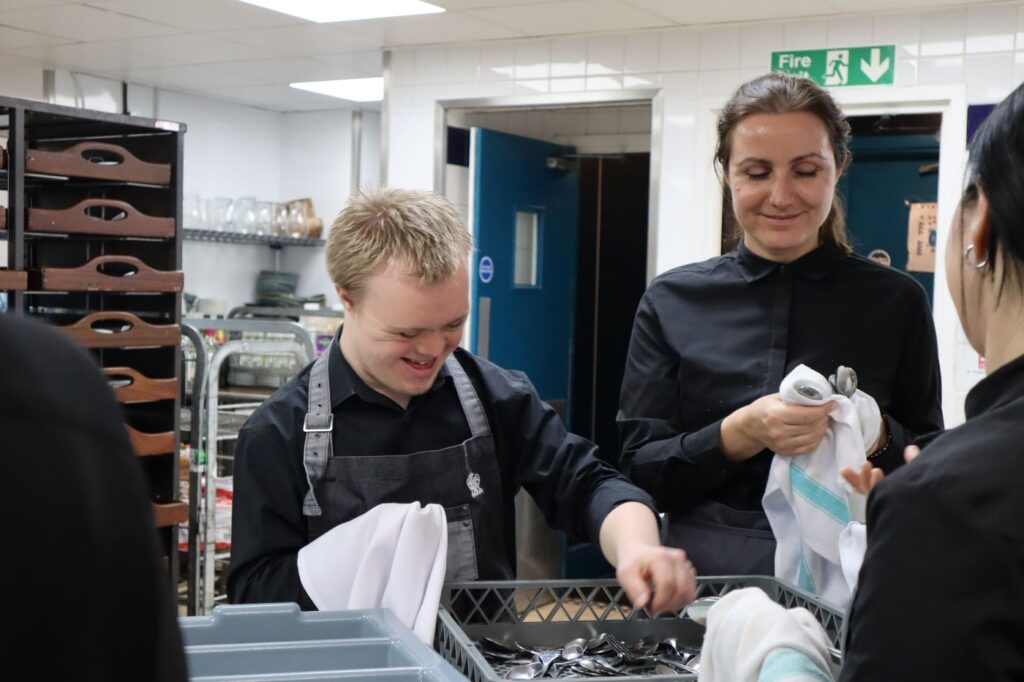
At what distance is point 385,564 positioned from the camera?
151 cm

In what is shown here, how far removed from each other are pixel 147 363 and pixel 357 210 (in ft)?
7.29

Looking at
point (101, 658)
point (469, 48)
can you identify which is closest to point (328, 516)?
point (101, 658)

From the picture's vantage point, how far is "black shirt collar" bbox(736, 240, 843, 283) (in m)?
2.04

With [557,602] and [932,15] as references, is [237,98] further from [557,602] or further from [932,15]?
[557,602]

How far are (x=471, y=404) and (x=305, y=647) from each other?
2.12ft

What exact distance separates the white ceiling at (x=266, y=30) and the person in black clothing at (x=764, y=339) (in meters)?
2.76

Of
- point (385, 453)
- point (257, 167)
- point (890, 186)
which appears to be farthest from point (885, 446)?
point (257, 167)

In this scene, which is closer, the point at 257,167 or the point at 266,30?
the point at 266,30

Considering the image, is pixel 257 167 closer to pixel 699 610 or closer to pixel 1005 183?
pixel 699 610

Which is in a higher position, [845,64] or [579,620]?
[845,64]

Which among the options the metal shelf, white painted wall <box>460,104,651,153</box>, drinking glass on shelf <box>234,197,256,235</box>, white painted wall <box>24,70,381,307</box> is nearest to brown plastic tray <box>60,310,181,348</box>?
white painted wall <box>460,104,651,153</box>

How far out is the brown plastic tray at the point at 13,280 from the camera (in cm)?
330

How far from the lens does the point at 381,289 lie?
170 centimetres

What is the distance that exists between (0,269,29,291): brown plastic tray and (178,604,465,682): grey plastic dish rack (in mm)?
2302
